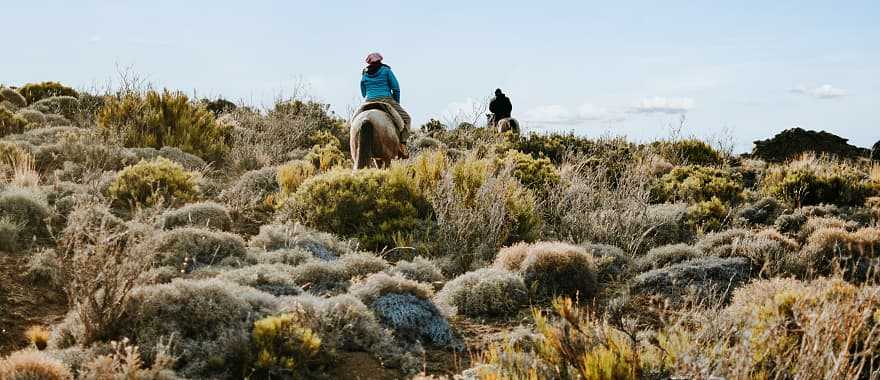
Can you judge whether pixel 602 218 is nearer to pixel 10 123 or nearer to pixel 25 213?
pixel 25 213

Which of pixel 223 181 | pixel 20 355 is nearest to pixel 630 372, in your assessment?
pixel 20 355

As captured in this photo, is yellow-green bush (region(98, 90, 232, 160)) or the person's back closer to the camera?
yellow-green bush (region(98, 90, 232, 160))

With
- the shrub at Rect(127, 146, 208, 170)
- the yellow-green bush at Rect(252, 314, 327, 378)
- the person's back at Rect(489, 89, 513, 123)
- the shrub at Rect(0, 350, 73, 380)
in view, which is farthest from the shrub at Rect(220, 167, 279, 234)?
the person's back at Rect(489, 89, 513, 123)

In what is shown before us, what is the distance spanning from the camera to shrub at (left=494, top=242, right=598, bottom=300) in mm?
7215

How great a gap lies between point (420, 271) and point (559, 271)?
4.43 feet

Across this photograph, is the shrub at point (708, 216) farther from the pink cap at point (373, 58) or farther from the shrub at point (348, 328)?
the shrub at point (348, 328)

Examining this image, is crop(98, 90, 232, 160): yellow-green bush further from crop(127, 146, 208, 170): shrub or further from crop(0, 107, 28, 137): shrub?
crop(0, 107, 28, 137): shrub

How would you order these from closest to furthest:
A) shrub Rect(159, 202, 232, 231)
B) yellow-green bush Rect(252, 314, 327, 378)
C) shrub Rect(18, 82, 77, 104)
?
yellow-green bush Rect(252, 314, 327, 378)
shrub Rect(159, 202, 232, 231)
shrub Rect(18, 82, 77, 104)

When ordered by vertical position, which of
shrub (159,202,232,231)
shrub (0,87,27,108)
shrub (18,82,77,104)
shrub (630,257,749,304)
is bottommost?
shrub (630,257,749,304)

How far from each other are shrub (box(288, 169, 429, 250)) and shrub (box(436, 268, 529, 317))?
204 cm

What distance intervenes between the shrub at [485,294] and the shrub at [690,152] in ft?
35.6

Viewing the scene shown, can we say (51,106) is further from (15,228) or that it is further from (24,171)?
(15,228)

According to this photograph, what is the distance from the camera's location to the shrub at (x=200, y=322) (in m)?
4.81

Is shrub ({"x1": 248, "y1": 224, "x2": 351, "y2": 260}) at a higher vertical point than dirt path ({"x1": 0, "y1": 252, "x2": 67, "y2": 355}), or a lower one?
higher
